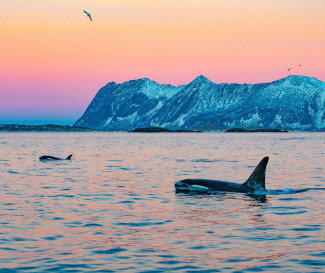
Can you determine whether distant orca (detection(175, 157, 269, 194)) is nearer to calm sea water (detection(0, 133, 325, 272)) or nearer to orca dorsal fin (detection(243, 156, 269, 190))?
orca dorsal fin (detection(243, 156, 269, 190))

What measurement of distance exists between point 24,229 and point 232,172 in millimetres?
35926

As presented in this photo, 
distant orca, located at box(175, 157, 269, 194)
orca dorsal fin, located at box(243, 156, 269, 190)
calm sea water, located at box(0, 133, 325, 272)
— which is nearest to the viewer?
calm sea water, located at box(0, 133, 325, 272)

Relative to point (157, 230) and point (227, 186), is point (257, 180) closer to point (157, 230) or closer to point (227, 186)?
point (227, 186)

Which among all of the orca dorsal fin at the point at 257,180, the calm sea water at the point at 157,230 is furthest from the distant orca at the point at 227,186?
the calm sea water at the point at 157,230

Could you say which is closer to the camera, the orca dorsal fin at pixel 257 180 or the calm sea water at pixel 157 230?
the calm sea water at pixel 157 230

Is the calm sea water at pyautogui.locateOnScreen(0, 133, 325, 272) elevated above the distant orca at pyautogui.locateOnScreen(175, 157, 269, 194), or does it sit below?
below

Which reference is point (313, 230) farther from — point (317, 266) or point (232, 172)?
point (232, 172)

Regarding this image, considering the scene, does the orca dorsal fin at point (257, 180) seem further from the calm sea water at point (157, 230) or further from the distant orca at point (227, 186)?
the calm sea water at point (157, 230)

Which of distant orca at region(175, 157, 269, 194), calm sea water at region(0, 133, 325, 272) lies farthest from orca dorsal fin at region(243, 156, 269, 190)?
calm sea water at region(0, 133, 325, 272)

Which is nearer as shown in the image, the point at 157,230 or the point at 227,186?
the point at 157,230

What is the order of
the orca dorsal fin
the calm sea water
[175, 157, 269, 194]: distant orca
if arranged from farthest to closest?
1. [175, 157, 269, 194]: distant orca
2. the orca dorsal fin
3. the calm sea water

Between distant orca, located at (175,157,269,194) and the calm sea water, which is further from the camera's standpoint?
distant orca, located at (175,157,269,194)

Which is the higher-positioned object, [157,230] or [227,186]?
[227,186]

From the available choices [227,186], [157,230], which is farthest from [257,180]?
[157,230]
